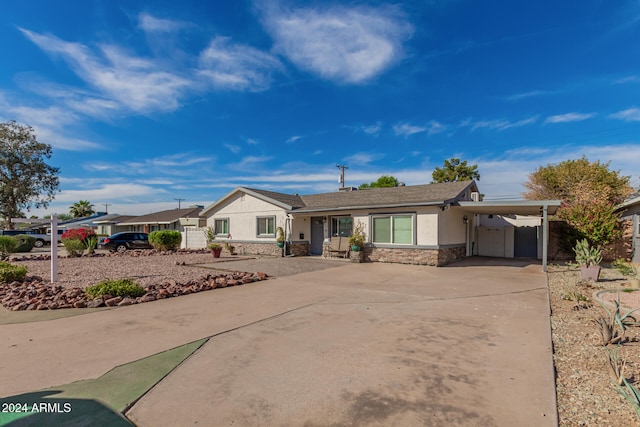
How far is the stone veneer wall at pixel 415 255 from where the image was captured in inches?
523

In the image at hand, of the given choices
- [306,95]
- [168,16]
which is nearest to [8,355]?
[168,16]

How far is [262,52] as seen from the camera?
41.4ft

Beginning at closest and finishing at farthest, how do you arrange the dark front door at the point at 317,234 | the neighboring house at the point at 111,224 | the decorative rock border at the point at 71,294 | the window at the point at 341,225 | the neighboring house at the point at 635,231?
the decorative rock border at the point at 71,294
the neighboring house at the point at 635,231
the window at the point at 341,225
the dark front door at the point at 317,234
the neighboring house at the point at 111,224

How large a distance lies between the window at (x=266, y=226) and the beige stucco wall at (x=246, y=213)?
0.18 m

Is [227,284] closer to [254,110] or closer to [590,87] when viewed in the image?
[254,110]

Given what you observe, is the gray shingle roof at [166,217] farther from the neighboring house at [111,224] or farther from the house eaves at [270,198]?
the house eaves at [270,198]

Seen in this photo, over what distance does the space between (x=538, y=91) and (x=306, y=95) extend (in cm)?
1061

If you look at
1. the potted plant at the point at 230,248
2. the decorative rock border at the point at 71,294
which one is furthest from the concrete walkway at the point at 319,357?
the potted plant at the point at 230,248

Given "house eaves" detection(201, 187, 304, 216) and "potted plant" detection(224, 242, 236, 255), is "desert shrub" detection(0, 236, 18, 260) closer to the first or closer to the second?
"house eaves" detection(201, 187, 304, 216)

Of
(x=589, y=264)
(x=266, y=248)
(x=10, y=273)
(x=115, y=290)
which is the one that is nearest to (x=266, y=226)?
(x=266, y=248)

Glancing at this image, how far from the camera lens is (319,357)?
161 inches

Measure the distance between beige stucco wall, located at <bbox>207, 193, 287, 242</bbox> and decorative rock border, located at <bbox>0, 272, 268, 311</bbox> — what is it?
9.26 m

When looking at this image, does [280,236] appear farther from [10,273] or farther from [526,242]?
[526,242]

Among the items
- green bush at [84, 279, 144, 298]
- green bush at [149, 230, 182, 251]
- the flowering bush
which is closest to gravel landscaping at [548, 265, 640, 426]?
green bush at [84, 279, 144, 298]
